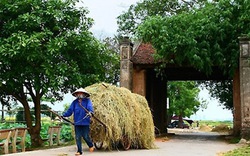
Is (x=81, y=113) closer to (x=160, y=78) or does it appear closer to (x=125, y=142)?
(x=125, y=142)

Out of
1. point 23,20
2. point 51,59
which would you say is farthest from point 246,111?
point 23,20

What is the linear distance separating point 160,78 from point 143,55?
5225mm

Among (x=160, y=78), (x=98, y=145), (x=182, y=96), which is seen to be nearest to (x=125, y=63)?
(x=160, y=78)

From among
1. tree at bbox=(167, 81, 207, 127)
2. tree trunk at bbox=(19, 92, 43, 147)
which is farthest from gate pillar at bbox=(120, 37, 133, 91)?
tree at bbox=(167, 81, 207, 127)

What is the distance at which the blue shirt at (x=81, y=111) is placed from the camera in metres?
10.7

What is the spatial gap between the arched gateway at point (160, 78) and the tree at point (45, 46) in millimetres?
3023

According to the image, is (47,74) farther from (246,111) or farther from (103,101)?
(246,111)

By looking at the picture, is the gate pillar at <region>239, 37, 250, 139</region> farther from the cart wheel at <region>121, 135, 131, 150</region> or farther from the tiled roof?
the cart wheel at <region>121, 135, 131, 150</region>

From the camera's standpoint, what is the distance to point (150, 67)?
20906 millimetres

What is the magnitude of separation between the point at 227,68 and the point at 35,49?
29.3 feet

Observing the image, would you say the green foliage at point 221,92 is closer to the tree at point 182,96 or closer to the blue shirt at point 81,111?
the tree at point 182,96

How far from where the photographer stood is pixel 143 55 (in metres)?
21.3

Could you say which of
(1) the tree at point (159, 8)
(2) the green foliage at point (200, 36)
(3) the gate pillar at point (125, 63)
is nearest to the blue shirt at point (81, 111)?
(2) the green foliage at point (200, 36)

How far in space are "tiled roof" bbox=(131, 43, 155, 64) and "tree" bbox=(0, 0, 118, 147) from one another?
11.3 feet
